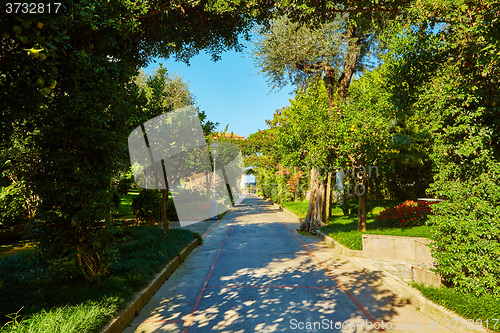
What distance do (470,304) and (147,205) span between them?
15510 millimetres

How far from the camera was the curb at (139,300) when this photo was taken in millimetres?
4512

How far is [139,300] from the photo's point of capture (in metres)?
5.54

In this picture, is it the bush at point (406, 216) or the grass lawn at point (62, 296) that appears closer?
the grass lawn at point (62, 296)

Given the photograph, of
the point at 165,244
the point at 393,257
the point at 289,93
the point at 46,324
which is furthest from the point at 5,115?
the point at 289,93

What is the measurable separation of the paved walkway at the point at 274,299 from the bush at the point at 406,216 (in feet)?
17.4

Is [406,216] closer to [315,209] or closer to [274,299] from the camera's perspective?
[315,209]

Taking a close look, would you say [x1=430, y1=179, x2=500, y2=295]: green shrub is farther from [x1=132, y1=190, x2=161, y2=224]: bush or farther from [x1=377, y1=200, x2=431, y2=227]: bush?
[x1=132, y1=190, x2=161, y2=224]: bush

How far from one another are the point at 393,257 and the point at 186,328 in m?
7.09

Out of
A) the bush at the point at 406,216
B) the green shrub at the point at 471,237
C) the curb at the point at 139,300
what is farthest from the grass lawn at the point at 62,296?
the bush at the point at 406,216

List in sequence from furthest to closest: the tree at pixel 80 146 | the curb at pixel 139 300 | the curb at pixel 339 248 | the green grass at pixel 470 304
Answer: the curb at pixel 339 248
the tree at pixel 80 146
the curb at pixel 139 300
the green grass at pixel 470 304

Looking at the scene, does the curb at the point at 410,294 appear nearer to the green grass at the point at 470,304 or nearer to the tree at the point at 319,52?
the green grass at the point at 470,304

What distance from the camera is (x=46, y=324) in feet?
12.6

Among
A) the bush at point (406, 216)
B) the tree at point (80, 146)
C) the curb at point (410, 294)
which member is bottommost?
the curb at point (410, 294)

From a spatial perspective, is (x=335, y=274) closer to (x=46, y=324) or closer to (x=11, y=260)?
(x=46, y=324)
